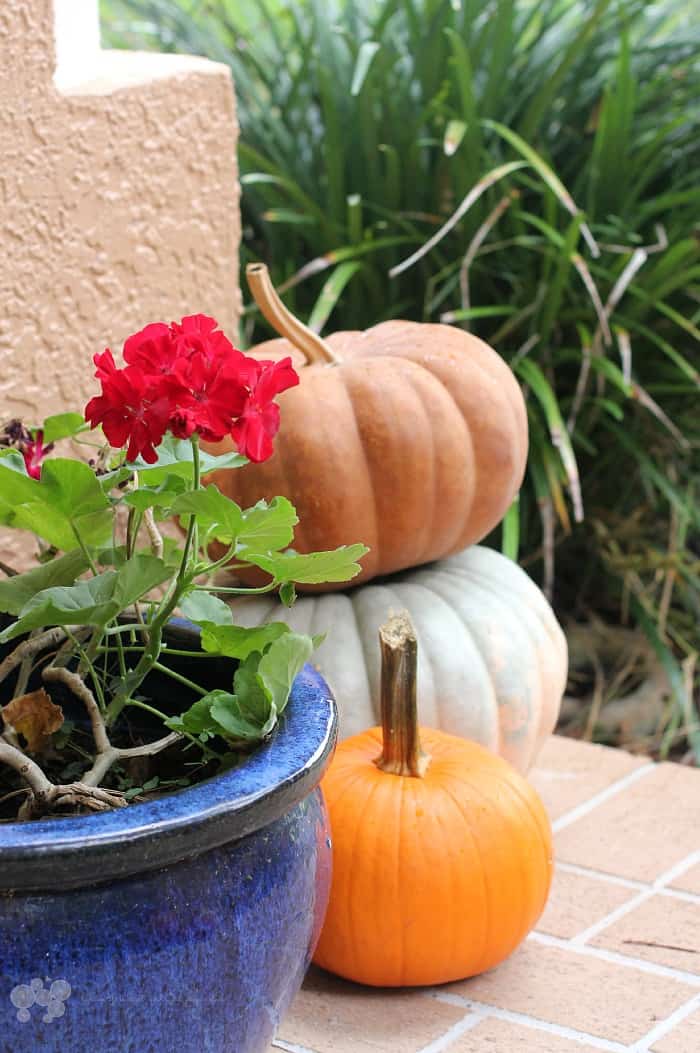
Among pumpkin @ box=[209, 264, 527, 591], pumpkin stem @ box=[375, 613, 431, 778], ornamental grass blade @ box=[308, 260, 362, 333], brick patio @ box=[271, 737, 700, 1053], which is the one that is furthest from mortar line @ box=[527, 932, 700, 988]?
ornamental grass blade @ box=[308, 260, 362, 333]

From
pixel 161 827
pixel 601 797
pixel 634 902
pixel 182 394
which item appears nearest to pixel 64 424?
pixel 182 394

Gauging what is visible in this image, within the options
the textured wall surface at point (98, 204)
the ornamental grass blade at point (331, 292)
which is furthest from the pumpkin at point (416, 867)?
the ornamental grass blade at point (331, 292)

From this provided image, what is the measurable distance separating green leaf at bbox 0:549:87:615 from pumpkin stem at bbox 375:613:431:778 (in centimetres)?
42

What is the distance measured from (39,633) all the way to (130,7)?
7.69ft

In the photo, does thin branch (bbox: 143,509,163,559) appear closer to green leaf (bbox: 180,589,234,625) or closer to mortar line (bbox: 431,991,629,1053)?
green leaf (bbox: 180,589,234,625)

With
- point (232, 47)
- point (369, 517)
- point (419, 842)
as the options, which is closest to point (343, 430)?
point (369, 517)

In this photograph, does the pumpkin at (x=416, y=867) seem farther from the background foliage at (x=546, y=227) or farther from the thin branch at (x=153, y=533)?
the background foliage at (x=546, y=227)

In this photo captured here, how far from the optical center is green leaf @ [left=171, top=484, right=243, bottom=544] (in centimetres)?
109

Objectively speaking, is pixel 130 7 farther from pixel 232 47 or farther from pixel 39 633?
pixel 39 633

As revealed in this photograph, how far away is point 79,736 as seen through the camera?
135cm

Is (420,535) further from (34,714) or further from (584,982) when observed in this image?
(34,714)

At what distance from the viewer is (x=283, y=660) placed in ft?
3.77

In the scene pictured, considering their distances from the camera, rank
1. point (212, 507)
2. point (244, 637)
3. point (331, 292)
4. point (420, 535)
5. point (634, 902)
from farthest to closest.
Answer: point (331, 292) → point (420, 535) → point (634, 902) → point (244, 637) → point (212, 507)

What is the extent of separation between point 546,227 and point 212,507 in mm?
1608
